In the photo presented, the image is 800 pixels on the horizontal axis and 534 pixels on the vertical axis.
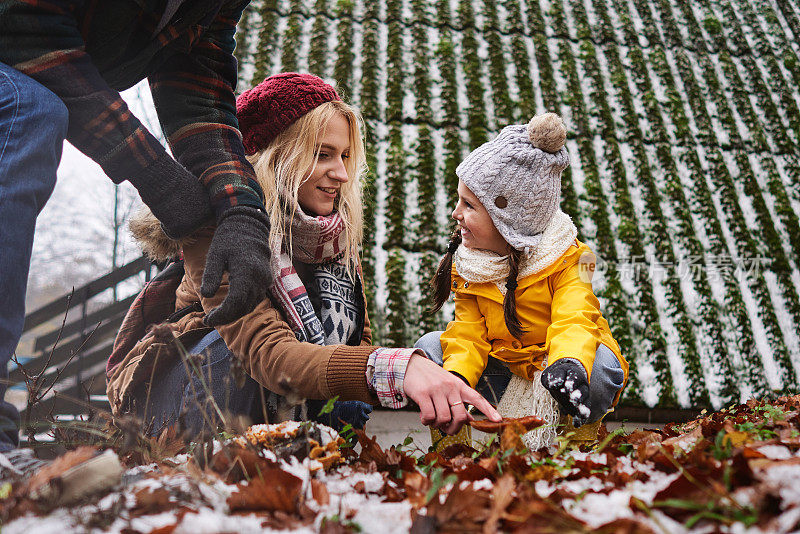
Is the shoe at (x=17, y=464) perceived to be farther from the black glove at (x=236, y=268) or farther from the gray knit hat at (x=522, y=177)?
the gray knit hat at (x=522, y=177)

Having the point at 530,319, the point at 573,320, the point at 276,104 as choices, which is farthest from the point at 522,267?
the point at 276,104

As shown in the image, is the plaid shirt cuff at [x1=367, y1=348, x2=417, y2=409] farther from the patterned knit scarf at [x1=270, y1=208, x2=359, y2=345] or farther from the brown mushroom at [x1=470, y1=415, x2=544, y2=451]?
the patterned knit scarf at [x1=270, y1=208, x2=359, y2=345]

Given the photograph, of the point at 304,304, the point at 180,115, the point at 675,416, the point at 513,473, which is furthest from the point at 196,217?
the point at 675,416

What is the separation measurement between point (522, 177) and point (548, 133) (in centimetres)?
19

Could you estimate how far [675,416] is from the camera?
2.58 metres

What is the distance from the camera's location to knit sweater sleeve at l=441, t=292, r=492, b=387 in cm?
197

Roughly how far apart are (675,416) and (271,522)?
241cm

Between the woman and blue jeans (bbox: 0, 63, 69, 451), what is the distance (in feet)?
1.64

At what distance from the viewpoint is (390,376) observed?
1.44 meters

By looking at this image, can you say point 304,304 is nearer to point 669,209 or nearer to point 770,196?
point 669,209

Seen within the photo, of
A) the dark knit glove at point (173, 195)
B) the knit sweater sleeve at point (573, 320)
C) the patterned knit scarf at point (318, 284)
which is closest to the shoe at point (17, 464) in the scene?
the dark knit glove at point (173, 195)

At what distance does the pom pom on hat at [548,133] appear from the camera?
200cm

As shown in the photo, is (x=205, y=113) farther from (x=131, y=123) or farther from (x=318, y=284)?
(x=318, y=284)

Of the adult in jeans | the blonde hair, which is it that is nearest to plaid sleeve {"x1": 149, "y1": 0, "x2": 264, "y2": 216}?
the adult in jeans
